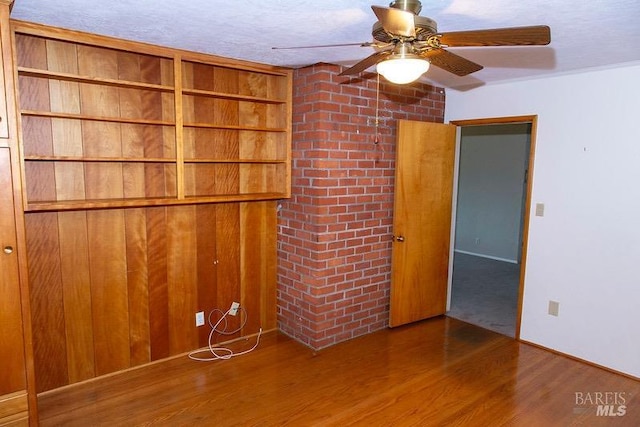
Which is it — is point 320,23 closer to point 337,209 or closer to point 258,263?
point 337,209

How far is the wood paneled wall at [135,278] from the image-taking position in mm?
2658

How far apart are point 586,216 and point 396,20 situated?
2.50 meters

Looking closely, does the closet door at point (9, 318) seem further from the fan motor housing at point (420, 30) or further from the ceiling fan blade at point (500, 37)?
the ceiling fan blade at point (500, 37)

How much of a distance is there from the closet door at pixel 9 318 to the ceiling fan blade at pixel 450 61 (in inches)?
82.4

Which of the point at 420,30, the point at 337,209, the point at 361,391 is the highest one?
the point at 420,30

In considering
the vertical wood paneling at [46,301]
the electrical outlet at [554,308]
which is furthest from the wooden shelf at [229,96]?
the electrical outlet at [554,308]

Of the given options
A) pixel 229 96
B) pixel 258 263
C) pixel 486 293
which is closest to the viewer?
pixel 229 96

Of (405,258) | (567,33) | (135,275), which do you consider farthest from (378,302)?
(567,33)

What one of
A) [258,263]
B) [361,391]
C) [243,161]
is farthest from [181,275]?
[361,391]

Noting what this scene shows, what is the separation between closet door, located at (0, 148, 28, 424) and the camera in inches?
81.4

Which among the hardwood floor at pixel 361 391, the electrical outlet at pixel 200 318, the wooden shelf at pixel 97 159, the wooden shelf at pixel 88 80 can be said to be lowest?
the hardwood floor at pixel 361 391

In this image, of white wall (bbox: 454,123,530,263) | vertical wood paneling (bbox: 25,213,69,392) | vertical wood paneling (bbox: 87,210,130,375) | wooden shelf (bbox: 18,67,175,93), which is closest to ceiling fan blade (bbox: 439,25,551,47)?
wooden shelf (bbox: 18,67,175,93)

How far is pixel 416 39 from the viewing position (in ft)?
5.74

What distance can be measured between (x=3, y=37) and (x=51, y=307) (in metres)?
1.59
